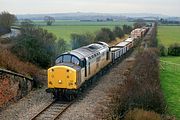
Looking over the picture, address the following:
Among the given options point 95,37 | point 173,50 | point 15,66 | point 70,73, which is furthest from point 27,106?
point 173,50

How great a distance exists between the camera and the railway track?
20891 mm

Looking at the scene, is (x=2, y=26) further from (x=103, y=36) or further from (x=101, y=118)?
(x=101, y=118)

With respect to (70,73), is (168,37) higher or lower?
lower

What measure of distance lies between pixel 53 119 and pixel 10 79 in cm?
634

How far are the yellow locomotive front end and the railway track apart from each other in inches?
46.6

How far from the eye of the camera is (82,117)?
21.2 metres

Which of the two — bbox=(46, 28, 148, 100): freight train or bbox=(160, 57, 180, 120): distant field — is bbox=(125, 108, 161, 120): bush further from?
bbox=(46, 28, 148, 100): freight train

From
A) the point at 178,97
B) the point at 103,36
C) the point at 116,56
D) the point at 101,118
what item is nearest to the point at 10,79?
the point at 101,118

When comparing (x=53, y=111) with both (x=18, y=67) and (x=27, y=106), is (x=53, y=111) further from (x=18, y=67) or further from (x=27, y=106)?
(x=18, y=67)

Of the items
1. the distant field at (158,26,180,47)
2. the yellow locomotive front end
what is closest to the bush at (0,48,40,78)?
the yellow locomotive front end

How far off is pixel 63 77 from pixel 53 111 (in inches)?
119

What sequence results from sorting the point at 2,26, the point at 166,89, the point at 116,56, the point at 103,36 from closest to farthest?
the point at 166,89, the point at 116,56, the point at 2,26, the point at 103,36

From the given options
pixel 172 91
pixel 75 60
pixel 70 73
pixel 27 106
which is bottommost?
pixel 172 91

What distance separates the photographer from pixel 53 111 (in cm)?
2247
